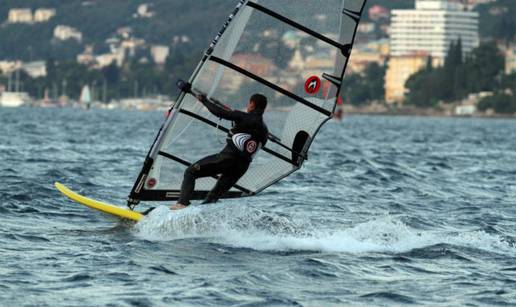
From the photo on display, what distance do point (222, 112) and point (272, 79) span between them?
0.79m

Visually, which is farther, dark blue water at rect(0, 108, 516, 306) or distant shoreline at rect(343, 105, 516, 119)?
distant shoreline at rect(343, 105, 516, 119)

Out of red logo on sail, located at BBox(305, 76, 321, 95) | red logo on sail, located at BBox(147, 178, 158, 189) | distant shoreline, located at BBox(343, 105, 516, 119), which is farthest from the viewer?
distant shoreline, located at BBox(343, 105, 516, 119)

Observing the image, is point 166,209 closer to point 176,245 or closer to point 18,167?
point 176,245

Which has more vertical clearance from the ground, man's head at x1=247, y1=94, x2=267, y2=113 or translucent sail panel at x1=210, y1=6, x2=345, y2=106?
translucent sail panel at x1=210, y1=6, x2=345, y2=106

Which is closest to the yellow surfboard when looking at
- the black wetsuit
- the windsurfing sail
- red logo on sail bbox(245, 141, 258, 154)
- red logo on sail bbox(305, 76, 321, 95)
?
the windsurfing sail

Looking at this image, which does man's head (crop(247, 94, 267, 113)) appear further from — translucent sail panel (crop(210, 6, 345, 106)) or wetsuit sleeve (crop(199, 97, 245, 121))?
translucent sail panel (crop(210, 6, 345, 106))

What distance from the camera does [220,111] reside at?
12.5 metres

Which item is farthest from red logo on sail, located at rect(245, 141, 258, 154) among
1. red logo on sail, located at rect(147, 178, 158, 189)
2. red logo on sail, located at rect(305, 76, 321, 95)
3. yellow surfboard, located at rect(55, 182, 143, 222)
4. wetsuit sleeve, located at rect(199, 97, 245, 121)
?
yellow surfboard, located at rect(55, 182, 143, 222)

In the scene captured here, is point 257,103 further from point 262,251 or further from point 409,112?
point 409,112

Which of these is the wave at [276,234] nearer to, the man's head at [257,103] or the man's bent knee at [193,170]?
the man's bent knee at [193,170]

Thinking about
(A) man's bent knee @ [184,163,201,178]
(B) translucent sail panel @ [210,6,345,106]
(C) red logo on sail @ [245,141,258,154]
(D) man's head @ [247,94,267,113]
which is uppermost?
(B) translucent sail panel @ [210,6,345,106]

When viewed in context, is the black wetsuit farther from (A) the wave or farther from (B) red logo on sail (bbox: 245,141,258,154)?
(A) the wave

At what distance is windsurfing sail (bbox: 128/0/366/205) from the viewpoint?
507 inches

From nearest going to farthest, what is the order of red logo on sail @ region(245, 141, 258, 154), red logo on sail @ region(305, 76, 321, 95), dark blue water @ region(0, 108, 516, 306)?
dark blue water @ region(0, 108, 516, 306)
red logo on sail @ region(245, 141, 258, 154)
red logo on sail @ region(305, 76, 321, 95)
